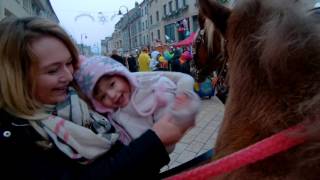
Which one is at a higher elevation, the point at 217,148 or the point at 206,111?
the point at 217,148

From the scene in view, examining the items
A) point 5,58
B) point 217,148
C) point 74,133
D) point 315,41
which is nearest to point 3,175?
point 74,133

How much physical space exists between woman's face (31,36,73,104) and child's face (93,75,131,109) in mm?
157

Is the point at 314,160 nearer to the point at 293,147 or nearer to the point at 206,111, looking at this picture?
the point at 293,147

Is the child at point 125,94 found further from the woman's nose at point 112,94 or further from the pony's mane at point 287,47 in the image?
the pony's mane at point 287,47

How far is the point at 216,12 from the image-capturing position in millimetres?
1239

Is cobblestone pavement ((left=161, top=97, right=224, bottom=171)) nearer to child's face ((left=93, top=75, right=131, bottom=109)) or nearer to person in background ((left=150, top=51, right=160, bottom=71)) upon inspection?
child's face ((left=93, top=75, right=131, bottom=109))

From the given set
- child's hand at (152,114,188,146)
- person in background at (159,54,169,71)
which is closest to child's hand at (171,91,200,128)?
child's hand at (152,114,188,146)

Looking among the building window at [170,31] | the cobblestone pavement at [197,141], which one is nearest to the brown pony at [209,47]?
the cobblestone pavement at [197,141]

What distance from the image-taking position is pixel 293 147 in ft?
2.74

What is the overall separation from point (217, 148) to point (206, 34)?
802 millimetres

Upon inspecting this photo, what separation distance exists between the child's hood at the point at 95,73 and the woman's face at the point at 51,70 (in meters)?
0.12

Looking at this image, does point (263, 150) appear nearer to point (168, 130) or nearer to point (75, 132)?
point (168, 130)

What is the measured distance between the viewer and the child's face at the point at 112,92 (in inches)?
50.5

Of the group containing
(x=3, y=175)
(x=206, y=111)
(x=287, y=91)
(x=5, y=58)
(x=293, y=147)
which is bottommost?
(x=206, y=111)
